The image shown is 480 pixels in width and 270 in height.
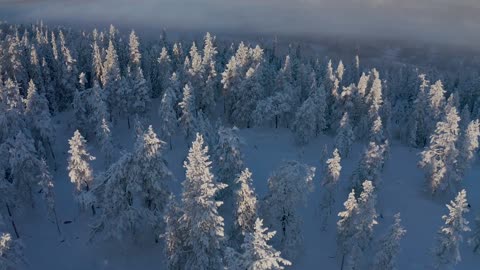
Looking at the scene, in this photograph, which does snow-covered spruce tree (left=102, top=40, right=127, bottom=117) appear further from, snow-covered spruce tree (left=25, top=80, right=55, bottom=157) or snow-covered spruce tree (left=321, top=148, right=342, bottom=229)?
snow-covered spruce tree (left=321, top=148, right=342, bottom=229)

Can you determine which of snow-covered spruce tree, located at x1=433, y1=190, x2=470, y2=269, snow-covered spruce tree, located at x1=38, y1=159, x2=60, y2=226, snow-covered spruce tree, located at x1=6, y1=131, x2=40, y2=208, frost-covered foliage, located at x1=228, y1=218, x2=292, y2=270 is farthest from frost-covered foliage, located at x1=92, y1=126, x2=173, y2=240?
snow-covered spruce tree, located at x1=433, y1=190, x2=470, y2=269

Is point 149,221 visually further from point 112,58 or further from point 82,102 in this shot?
point 112,58

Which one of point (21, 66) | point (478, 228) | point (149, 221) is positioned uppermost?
point (21, 66)

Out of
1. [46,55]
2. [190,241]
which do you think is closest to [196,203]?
[190,241]

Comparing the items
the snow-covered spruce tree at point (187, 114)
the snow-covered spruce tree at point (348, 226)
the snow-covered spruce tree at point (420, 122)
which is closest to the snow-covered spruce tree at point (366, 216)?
the snow-covered spruce tree at point (348, 226)

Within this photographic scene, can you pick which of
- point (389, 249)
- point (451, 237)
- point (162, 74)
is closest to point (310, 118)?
point (451, 237)
